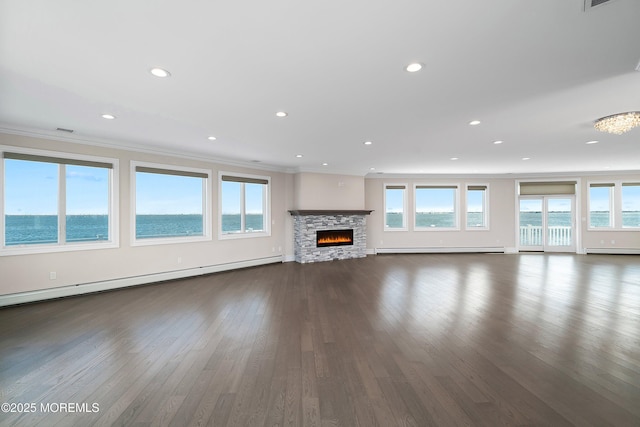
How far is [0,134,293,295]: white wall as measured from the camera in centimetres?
408

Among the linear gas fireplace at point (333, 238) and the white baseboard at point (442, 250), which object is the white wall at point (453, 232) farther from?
the linear gas fireplace at point (333, 238)

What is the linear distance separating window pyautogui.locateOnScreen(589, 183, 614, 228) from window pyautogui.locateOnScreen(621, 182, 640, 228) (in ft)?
1.05

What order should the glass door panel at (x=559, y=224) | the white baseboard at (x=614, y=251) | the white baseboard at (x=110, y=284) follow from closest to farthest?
the white baseboard at (x=110, y=284), the white baseboard at (x=614, y=251), the glass door panel at (x=559, y=224)

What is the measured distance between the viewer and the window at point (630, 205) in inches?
340

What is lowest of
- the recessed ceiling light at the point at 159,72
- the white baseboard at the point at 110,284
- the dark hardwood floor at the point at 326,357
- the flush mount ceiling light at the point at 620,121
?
the dark hardwood floor at the point at 326,357

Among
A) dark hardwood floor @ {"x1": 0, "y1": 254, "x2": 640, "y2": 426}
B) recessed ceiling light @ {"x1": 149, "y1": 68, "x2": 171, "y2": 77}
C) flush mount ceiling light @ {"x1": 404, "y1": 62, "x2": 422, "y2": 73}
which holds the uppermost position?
flush mount ceiling light @ {"x1": 404, "y1": 62, "x2": 422, "y2": 73}

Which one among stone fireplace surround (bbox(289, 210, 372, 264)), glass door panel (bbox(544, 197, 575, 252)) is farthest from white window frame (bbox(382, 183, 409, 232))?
glass door panel (bbox(544, 197, 575, 252))

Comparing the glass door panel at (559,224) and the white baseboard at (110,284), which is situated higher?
the glass door panel at (559,224)

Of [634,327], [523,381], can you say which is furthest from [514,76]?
[634,327]

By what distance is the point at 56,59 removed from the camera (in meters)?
2.26

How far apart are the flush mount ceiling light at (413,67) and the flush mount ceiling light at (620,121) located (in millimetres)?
3194

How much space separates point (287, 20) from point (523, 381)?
10.8 ft

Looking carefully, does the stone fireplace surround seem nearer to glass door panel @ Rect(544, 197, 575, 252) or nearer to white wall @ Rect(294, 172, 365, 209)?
white wall @ Rect(294, 172, 365, 209)

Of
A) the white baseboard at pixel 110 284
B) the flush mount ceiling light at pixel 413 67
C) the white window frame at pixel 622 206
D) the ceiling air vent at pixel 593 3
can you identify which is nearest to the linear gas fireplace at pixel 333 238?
the white baseboard at pixel 110 284
